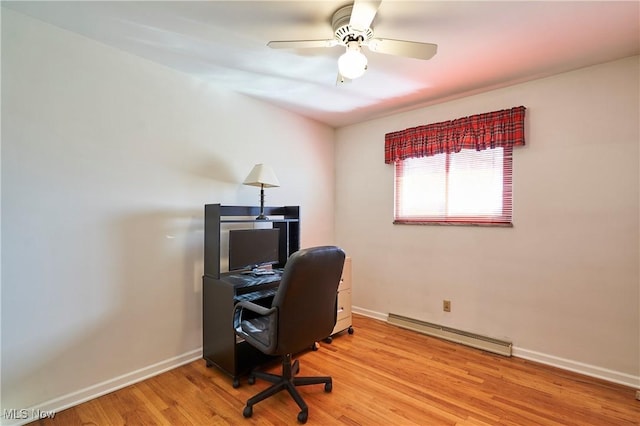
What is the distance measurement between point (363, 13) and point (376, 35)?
0.55m

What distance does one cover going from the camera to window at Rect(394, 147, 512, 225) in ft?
9.07

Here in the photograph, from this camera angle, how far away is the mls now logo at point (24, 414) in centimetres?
172

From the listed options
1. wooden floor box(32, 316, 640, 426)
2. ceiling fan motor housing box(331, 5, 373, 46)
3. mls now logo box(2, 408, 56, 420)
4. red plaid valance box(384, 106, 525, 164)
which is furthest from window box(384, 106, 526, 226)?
mls now logo box(2, 408, 56, 420)

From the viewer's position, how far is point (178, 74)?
2.46m

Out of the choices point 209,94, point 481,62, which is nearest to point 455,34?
point 481,62

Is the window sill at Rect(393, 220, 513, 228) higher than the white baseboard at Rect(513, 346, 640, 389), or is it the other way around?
the window sill at Rect(393, 220, 513, 228)

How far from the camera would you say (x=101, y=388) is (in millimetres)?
2035

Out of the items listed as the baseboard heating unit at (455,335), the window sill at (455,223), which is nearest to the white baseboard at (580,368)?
Result: the baseboard heating unit at (455,335)

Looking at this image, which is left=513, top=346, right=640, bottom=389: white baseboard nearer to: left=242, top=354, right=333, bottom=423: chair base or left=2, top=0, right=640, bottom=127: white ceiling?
left=242, top=354, right=333, bottom=423: chair base

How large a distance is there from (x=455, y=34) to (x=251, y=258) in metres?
2.29

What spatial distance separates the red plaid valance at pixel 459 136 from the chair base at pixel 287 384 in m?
2.39

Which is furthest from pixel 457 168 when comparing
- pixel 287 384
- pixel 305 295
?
pixel 287 384

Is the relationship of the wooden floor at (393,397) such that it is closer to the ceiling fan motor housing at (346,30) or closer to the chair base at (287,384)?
the chair base at (287,384)

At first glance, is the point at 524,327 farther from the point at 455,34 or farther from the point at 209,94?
the point at 209,94
